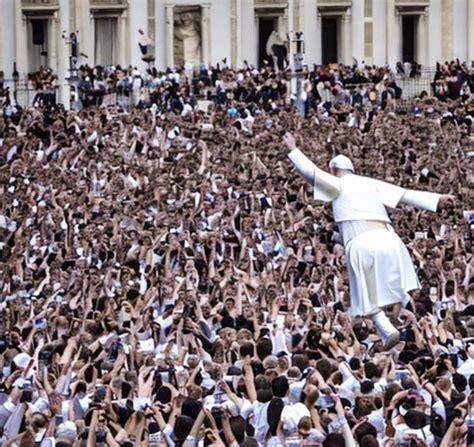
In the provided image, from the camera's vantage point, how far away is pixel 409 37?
243 ft

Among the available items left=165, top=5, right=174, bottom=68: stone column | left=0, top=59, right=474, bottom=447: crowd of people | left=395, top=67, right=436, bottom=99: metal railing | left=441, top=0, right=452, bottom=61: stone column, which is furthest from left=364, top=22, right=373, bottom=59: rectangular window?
left=0, top=59, right=474, bottom=447: crowd of people

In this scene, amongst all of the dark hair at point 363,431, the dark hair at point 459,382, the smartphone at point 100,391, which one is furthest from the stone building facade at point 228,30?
the dark hair at point 363,431

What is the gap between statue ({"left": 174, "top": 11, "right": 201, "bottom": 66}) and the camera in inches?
2744

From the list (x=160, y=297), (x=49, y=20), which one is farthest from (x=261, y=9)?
(x=160, y=297)

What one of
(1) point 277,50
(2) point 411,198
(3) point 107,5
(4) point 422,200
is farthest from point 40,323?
(1) point 277,50

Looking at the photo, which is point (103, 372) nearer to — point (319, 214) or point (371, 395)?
point (371, 395)

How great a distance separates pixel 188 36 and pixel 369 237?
46946 mm

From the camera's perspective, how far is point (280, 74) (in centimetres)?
6094

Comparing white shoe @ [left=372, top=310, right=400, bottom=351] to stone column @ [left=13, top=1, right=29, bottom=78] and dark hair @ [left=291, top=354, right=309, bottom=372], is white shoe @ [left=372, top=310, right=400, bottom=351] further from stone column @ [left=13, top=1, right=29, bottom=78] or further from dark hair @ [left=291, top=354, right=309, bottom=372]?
stone column @ [left=13, top=1, right=29, bottom=78]

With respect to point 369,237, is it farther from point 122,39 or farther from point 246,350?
point 122,39

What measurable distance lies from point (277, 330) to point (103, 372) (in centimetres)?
272

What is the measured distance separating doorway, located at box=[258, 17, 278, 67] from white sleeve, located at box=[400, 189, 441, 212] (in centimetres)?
4703

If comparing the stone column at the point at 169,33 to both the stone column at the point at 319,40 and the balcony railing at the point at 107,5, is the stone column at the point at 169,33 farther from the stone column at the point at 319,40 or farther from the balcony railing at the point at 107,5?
the stone column at the point at 319,40

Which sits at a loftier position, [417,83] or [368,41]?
[368,41]
